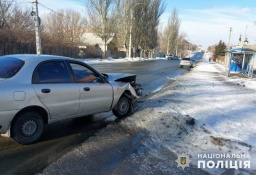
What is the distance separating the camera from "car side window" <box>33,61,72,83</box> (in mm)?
4992

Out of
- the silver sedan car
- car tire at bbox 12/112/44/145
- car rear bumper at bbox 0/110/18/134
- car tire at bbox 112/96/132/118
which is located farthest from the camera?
car tire at bbox 112/96/132/118

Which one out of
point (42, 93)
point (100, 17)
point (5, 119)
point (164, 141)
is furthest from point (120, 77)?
point (100, 17)

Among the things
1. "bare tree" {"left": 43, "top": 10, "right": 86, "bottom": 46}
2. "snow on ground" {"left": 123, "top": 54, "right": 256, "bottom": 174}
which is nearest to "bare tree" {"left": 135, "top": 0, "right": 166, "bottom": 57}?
"bare tree" {"left": 43, "top": 10, "right": 86, "bottom": 46}

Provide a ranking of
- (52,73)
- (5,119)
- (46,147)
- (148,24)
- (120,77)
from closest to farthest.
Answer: (5,119), (46,147), (52,73), (120,77), (148,24)

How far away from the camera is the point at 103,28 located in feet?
157

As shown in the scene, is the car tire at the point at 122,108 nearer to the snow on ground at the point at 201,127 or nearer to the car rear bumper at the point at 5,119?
the snow on ground at the point at 201,127

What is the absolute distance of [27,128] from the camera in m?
4.86

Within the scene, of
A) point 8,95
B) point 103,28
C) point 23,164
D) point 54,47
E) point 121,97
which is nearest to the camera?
point 23,164

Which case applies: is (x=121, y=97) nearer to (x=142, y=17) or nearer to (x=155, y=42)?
(x=142, y=17)

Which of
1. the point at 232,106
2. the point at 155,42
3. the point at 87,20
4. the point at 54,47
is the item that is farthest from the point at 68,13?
the point at 232,106

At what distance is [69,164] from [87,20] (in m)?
47.5

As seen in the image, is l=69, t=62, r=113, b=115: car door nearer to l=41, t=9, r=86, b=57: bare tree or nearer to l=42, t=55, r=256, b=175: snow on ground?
l=42, t=55, r=256, b=175: snow on ground

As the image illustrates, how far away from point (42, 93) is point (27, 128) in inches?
26.4

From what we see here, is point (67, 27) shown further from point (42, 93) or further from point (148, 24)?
point (42, 93)
